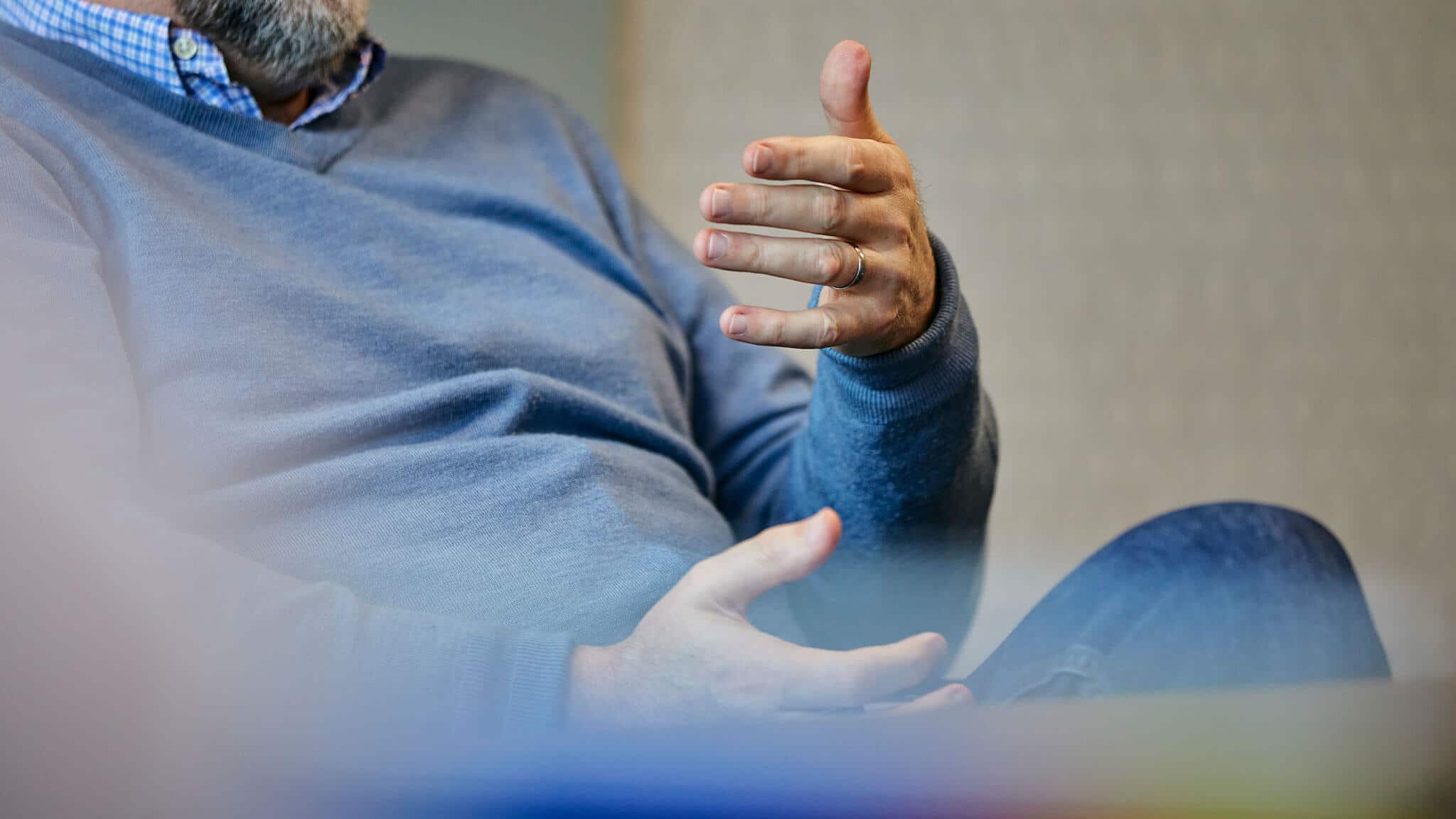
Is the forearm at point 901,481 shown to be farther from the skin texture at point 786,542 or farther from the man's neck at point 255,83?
the man's neck at point 255,83

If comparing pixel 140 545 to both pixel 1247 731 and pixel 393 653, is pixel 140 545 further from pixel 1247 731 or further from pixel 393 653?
pixel 1247 731

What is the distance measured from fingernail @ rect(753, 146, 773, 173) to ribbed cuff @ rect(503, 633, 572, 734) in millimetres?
256

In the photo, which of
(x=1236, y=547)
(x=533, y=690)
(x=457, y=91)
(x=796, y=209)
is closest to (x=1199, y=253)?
(x=1236, y=547)

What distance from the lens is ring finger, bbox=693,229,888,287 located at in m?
0.45

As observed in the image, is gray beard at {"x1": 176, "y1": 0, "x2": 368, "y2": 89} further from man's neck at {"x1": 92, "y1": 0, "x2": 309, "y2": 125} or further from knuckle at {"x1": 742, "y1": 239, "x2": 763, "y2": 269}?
knuckle at {"x1": 742, "y1": 239, "x2": 763, "y2": 269}

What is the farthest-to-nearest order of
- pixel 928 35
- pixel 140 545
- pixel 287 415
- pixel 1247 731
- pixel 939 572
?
pixel 928 35
pixel 939 572
pixel 287 415
pixel 140 545
pixel 1247 731

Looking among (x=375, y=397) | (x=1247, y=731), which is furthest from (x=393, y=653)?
(x=1247, y=731)

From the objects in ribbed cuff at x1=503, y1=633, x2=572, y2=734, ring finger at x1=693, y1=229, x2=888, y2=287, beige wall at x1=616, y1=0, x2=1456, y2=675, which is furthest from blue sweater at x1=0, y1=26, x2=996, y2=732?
beige wall at x1=616, y1=0, x2=1456, y2=675

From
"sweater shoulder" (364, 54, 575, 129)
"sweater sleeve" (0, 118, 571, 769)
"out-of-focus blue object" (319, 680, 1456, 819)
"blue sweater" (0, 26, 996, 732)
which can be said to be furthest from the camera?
"sweater shoulder" (364, 54, 575, 129)

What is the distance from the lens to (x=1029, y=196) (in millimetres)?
1481

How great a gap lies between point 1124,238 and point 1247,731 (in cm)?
132

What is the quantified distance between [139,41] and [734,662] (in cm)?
61

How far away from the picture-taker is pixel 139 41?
0.68 m

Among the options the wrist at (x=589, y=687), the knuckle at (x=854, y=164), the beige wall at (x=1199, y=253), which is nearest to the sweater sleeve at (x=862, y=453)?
the knuckle at (x=854, y=164)
